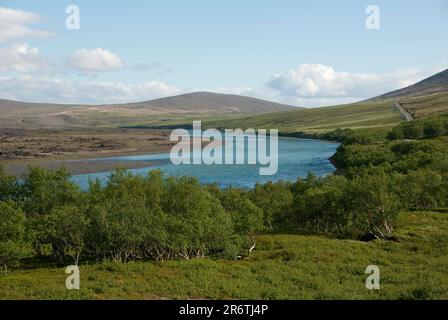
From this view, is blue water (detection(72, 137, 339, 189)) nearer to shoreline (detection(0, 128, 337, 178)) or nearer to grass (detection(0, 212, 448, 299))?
shoreline (detection(0, 128, 337, 178))

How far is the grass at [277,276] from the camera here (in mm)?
39781

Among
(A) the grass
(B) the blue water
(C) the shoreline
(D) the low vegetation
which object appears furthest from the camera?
(C) the shoreline

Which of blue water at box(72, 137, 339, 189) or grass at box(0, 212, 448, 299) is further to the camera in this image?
blue water at box(72, 137, 339, 189)

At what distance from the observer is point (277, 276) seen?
47844mm

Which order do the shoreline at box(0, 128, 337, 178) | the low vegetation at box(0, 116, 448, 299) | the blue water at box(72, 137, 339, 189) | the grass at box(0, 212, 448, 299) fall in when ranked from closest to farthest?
1. the grass at box(0, 212, 448, 299)
2. the low vegetation at box(0, 116, 448, 299)
3. the blue water at box(72, 137, 339, 189)
4. the shoreline at box(0, 128, 337, 178)

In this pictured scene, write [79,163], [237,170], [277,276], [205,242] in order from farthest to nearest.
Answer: [79,163], [237,170], [205,242], [277,276]

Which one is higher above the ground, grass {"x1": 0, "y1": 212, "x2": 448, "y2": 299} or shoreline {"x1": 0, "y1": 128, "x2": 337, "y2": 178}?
shoreline {"x1": 0, "y1": 128, "x2": 337, "y2": 178}

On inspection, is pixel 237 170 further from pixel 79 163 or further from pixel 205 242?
pixel 205 242

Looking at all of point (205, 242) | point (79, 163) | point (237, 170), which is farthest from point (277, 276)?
point (79, 163)

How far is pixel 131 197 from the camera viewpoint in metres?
62.1

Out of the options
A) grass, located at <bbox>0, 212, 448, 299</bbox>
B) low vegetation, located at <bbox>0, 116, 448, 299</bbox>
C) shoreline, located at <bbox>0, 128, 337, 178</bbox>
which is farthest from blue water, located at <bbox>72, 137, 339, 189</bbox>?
grass, located at <bbox>0, 212, 448, 299</bbox>

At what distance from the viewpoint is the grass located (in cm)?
3978
